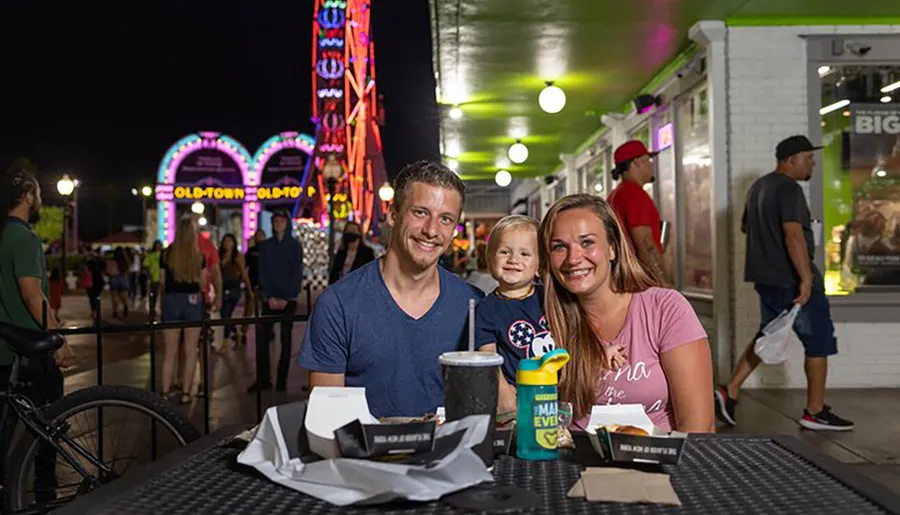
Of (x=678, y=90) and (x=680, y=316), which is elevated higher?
(x=678, y=90)

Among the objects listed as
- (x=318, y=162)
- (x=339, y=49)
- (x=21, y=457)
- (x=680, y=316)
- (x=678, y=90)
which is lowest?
(x=21, y=457)

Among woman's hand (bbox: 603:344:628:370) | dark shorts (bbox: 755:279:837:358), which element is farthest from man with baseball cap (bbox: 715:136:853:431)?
woman's hand (bbox: 603:344:628:370)

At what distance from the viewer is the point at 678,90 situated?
10.4 meters

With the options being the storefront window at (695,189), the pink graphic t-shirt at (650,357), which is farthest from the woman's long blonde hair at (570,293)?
the storefront window at (695,189)

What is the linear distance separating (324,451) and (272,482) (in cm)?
13

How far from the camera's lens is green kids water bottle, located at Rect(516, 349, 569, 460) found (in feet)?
6.68

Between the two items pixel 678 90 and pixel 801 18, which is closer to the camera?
pixel 801 18

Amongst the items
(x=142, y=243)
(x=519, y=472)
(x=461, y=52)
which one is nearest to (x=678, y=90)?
(x=461, y=52)

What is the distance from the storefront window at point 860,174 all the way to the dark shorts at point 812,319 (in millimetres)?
2311

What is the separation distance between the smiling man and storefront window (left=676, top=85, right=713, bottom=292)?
674cm

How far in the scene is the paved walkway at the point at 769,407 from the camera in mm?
5633

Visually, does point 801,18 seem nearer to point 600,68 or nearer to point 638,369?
point 600,68

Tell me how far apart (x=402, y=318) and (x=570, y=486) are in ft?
3.87

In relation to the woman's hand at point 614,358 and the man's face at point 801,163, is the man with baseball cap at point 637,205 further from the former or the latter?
the woman's hand at point 614,358
